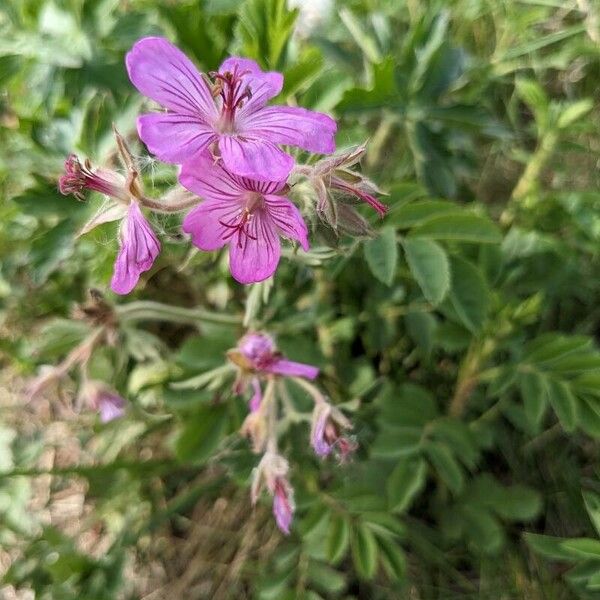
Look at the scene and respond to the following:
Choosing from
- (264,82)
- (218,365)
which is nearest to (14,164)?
(218,365)

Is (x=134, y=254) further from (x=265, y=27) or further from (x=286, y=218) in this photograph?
(x=265, y=27)

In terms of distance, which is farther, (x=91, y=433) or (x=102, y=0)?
(x=91, y=433)

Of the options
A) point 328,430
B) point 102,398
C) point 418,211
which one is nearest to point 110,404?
point 102,398

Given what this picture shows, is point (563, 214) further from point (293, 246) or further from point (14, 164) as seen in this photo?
point (14, 164)

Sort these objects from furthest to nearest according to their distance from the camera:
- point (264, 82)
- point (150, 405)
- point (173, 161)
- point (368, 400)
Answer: point (150, 405), point (368, 400), point (264, 82), point (173, 161)

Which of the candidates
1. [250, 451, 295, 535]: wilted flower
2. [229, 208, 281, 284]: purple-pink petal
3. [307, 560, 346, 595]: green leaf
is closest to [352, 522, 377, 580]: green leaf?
[307, 560, 346, 595]: green leaf

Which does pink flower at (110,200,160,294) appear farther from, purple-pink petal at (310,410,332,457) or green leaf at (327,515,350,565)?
green leaf at (327,515,350,565)
